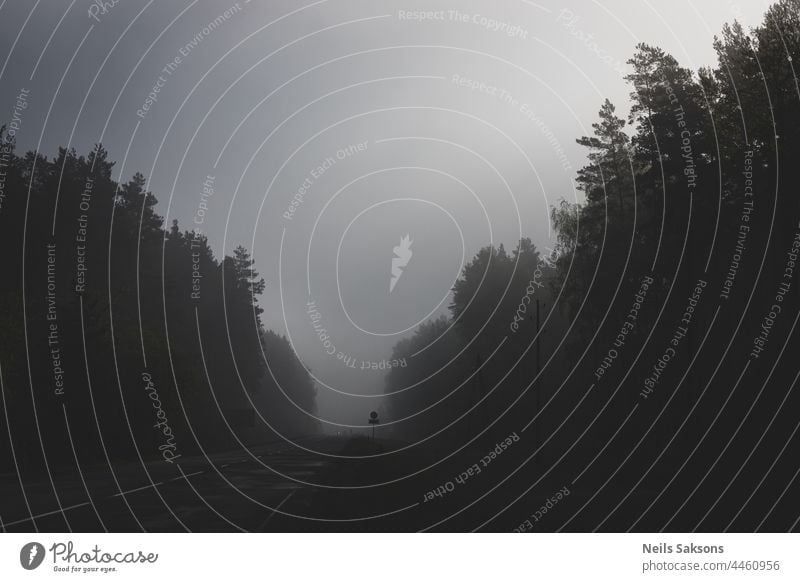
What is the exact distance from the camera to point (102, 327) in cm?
3419

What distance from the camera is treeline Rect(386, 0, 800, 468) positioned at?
20516mm

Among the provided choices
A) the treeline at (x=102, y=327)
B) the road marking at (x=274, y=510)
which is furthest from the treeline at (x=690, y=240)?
the treeline at (x=102, y=327)

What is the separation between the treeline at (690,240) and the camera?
20.5m

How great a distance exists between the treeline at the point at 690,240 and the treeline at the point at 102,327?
15708 mm

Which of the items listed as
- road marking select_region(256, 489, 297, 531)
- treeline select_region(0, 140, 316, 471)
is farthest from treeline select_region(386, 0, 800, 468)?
treeline select_region(0, 140, 316, 471)

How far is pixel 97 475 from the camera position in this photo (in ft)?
74.5

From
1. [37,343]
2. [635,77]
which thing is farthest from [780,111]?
[37,343]

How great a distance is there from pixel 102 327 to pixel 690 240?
3055cm

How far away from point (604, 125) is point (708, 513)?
2990cm

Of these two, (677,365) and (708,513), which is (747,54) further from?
(677,365)

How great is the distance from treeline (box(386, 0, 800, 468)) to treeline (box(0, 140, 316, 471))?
15708 millimetres

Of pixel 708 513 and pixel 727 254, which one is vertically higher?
pixel 727 254

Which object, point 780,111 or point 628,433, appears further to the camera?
point 628,433
